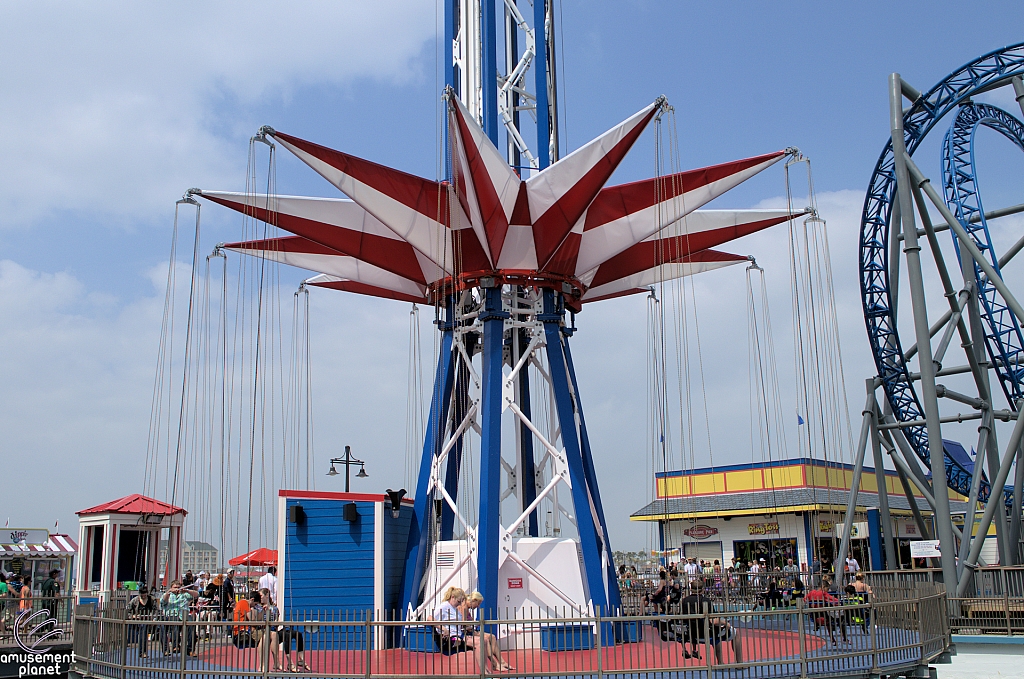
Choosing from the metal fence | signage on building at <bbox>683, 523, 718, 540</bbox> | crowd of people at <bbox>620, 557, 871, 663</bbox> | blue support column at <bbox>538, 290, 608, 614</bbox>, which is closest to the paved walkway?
crowd of people at <bbox>620, 557, 871, 663</bbox>

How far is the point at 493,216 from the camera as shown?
18250 mm

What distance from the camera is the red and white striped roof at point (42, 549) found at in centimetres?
3212

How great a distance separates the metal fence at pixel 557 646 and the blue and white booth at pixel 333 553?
144 inches

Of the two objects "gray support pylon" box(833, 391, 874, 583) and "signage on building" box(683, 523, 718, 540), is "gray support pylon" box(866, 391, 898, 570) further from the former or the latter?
"signage on building" box(683, 523, 718, 540)

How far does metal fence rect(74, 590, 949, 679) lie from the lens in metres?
12.7

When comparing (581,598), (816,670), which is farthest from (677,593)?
(816,670)

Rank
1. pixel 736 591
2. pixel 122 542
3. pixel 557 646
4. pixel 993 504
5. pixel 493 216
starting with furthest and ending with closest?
1. pixel 122 542
2. pixel 736 591
3. pixel 993 504
4. pixel 493 216
5. pixel 557 646

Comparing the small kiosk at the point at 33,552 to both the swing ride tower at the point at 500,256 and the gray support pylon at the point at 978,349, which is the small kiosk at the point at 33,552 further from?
the gray support pylon at the point at 978,349

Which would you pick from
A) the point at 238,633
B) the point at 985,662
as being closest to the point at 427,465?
the point at 238,633

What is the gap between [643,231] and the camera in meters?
19.3

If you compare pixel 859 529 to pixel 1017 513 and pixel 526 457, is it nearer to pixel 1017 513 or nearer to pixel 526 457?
pixel 1017 513

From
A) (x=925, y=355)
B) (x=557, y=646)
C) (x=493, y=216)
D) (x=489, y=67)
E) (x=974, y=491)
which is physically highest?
(x=489, y=67)

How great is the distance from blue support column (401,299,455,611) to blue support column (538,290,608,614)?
2.20m

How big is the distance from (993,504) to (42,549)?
3021cm
